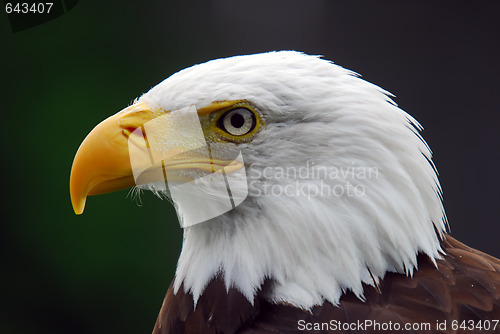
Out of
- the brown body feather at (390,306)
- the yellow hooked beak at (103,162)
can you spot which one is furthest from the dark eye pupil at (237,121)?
the brown body feather at (390,306)

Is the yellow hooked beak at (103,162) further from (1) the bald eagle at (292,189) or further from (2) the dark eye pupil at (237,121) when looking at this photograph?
(2) the dark eye pupil at (237,121)

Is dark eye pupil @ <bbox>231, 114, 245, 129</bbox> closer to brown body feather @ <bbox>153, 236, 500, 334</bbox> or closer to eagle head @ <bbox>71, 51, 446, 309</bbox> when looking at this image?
eagle head @ <bbox>71, 51, 446, 309</bbox>

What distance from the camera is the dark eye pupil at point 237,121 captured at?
908mm

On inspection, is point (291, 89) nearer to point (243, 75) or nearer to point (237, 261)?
point (243, 75)

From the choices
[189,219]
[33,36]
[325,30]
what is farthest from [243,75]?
[33,36]

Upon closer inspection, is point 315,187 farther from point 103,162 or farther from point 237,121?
point 103,162

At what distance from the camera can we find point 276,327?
2.86ft

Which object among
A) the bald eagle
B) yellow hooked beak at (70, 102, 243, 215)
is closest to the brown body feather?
the bald eagle

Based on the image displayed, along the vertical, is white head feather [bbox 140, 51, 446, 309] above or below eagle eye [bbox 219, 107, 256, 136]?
below

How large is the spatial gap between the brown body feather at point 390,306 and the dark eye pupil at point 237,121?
0.26 metres

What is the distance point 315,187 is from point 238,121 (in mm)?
162

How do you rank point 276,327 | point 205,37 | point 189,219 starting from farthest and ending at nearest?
point 205,37, point 189,219, point 276,327

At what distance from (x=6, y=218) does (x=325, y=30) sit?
5.28 ft

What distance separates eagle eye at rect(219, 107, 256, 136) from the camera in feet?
2.97
